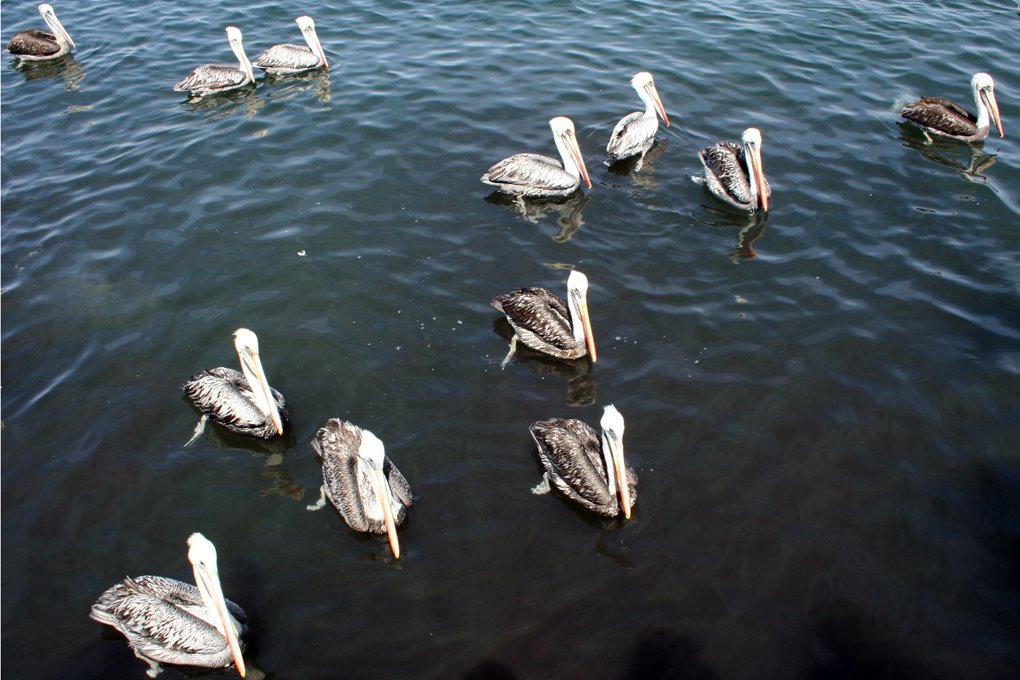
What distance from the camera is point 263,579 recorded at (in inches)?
313

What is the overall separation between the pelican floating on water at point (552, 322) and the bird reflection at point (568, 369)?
3.7 inches

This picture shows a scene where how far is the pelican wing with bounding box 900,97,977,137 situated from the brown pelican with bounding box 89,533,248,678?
566 inches

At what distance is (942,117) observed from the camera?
14.5m

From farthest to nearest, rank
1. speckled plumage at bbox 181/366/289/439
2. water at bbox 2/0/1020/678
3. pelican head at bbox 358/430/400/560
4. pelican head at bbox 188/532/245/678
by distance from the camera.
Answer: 1. speckled plumage at bbox 181/366/289/439
2. pelican head at bbox 358/430/400/560
3. water at bbox 2/0/1020/678
4. pelican head at bbox 188/532/245/678

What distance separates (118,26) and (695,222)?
16.6m

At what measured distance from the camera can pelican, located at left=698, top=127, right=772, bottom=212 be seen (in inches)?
505

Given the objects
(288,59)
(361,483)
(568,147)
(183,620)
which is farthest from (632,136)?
(183,620)

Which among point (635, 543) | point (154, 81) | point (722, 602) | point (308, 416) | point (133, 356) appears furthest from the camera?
point (154, 81)

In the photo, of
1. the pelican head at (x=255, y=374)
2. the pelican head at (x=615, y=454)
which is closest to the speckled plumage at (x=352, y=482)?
the pelican head at (x=255, y=374)

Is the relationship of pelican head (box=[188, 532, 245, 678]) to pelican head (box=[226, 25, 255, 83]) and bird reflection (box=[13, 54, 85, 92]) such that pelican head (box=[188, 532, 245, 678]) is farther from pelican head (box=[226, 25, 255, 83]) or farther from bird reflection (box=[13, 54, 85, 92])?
bird reflection (box=[13, 54, 85, 92])

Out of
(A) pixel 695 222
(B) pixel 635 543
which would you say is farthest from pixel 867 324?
(B) pixel 635 543

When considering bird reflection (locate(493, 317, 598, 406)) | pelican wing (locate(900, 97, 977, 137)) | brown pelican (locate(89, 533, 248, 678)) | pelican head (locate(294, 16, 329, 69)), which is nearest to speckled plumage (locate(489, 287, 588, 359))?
bird reflection (locate(493, 317, 598, 406))

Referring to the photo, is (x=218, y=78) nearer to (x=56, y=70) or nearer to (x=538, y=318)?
(x=56, y=70)

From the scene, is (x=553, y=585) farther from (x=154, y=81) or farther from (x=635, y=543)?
(x=154, y=81)
